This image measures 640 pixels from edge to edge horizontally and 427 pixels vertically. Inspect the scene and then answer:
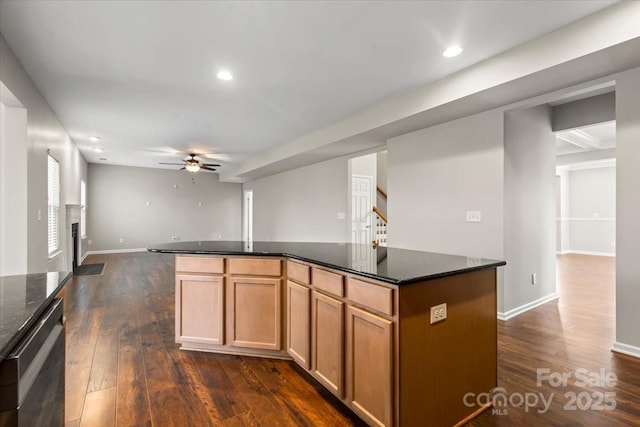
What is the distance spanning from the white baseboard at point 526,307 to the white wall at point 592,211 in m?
→ 6.28

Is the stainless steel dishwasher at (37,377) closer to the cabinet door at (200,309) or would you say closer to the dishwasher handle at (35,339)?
the dishwasher handle at (35,339)

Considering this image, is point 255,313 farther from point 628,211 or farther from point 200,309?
point 628,211

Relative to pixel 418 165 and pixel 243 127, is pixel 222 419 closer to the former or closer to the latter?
pixel 418 165

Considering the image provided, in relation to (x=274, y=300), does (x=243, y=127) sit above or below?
above

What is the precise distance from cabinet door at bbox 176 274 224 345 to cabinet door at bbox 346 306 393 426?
1.34 metres

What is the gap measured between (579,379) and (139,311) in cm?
441

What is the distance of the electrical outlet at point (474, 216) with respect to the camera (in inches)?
147

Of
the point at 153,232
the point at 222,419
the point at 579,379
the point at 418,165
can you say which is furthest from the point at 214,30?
the point at 153,232

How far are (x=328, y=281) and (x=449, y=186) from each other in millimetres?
2662

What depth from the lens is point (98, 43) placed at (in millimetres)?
2686

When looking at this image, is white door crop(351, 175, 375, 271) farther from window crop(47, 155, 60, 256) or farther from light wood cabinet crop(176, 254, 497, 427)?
window crop(47, 155, 60, 256)

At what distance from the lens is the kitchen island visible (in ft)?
5.25

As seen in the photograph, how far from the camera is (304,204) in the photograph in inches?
295

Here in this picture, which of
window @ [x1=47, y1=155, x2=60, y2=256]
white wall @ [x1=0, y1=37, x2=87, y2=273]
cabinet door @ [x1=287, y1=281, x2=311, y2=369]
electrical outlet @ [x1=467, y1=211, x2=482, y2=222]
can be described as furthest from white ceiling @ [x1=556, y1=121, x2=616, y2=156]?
window @ [x1=47, y1=155, x2=60, y2=256]
